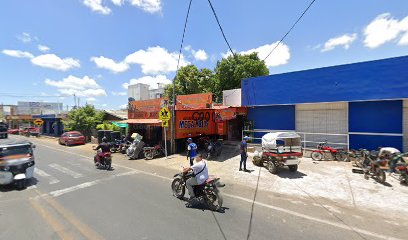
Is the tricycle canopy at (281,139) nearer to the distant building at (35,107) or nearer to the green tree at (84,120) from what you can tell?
the green tree at (84,120)

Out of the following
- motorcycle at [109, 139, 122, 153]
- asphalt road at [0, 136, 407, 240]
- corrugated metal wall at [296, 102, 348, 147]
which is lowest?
asphalt road at [0, 136, 407, 240]

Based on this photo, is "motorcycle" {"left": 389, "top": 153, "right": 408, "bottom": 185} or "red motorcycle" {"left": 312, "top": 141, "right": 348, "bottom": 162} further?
"red motorcycle" {"left": 312, "top": 141, "right": 348, "bottom": 162}

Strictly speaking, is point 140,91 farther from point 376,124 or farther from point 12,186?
point 376,124

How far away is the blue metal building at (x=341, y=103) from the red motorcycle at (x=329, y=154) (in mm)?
1164

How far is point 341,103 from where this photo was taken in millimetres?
13422

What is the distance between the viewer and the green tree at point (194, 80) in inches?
1400

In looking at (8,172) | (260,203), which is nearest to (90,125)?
(8,172)

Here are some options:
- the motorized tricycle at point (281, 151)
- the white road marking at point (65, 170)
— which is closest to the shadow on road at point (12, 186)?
the white road marking at point (65, 170)

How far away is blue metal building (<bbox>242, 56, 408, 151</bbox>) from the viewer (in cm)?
1167

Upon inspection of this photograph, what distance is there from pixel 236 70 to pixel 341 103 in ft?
62.8

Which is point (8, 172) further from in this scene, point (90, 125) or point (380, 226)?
point (90, 125)

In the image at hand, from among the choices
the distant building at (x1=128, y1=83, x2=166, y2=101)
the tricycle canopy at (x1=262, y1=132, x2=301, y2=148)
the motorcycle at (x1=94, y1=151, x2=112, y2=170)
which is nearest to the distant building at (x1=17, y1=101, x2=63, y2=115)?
the distant building at (x1=128, y1=83, x2=166, y2=101)

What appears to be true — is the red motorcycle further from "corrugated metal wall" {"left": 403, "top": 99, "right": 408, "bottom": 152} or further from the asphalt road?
the asphalt road

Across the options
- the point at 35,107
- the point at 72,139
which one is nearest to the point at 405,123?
the point at 72,139
